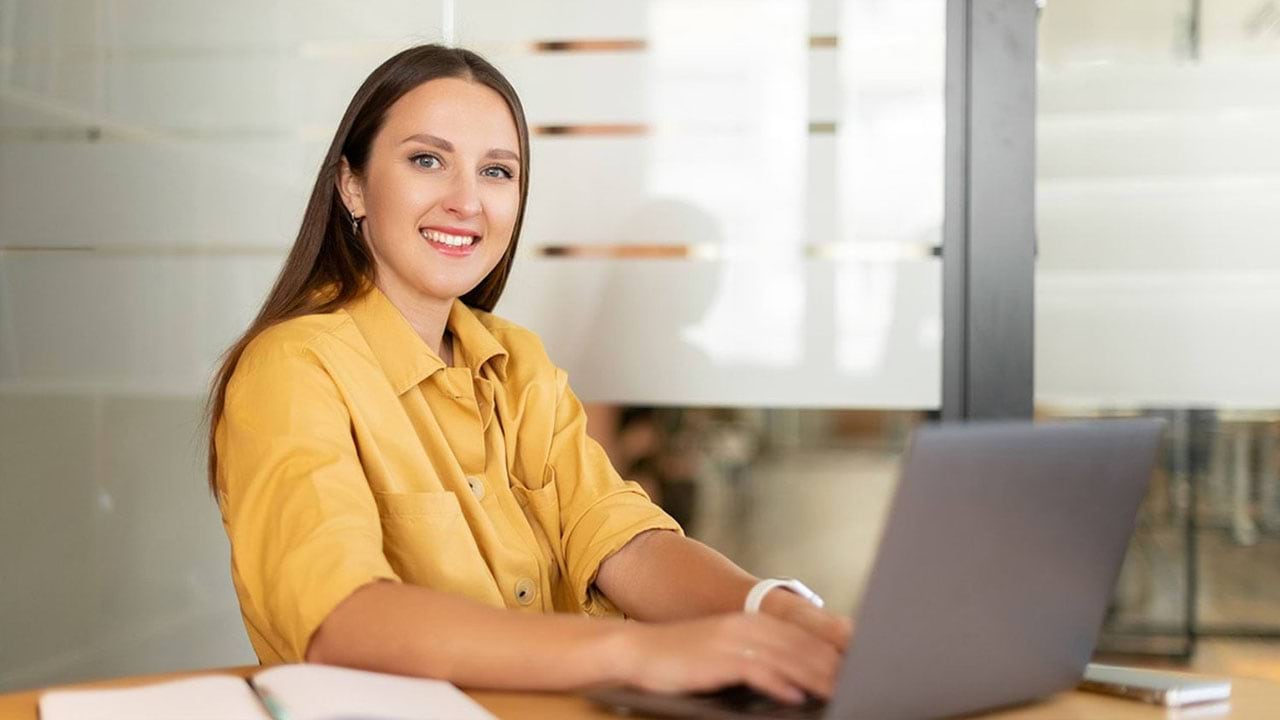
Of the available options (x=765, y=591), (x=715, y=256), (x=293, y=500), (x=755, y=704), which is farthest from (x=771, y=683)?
(x=715, y=256)

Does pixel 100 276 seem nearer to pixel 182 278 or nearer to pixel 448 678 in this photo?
pixel 182 278

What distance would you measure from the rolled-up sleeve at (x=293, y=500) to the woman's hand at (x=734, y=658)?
311 millimetres

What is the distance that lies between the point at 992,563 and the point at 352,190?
1.17 meters

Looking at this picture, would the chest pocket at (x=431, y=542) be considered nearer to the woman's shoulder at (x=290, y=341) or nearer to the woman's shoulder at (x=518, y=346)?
the woman's shoulder at (x=290, y=341)

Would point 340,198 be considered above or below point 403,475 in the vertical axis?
above

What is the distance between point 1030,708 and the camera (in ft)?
3.87

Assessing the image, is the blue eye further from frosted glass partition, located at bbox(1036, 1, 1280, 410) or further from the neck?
frosted glass partition, located at bbox(1036, 1, 1280, 410)

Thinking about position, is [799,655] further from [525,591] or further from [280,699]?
[525,591]

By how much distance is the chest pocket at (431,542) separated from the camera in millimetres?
1626

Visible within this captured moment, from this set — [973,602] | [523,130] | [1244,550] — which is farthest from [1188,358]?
[973,602]

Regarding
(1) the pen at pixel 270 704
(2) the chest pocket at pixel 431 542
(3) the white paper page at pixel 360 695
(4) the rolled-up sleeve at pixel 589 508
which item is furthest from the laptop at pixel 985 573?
(4) the rolled-up sleeve at pixel 589 508

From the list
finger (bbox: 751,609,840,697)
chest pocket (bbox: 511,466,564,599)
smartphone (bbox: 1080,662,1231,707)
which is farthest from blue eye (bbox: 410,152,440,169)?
smartphone (bbox: 1080,662,1231,707)

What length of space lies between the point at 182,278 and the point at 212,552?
1.86 feet

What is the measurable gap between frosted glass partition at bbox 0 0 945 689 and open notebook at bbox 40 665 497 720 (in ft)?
5.38
